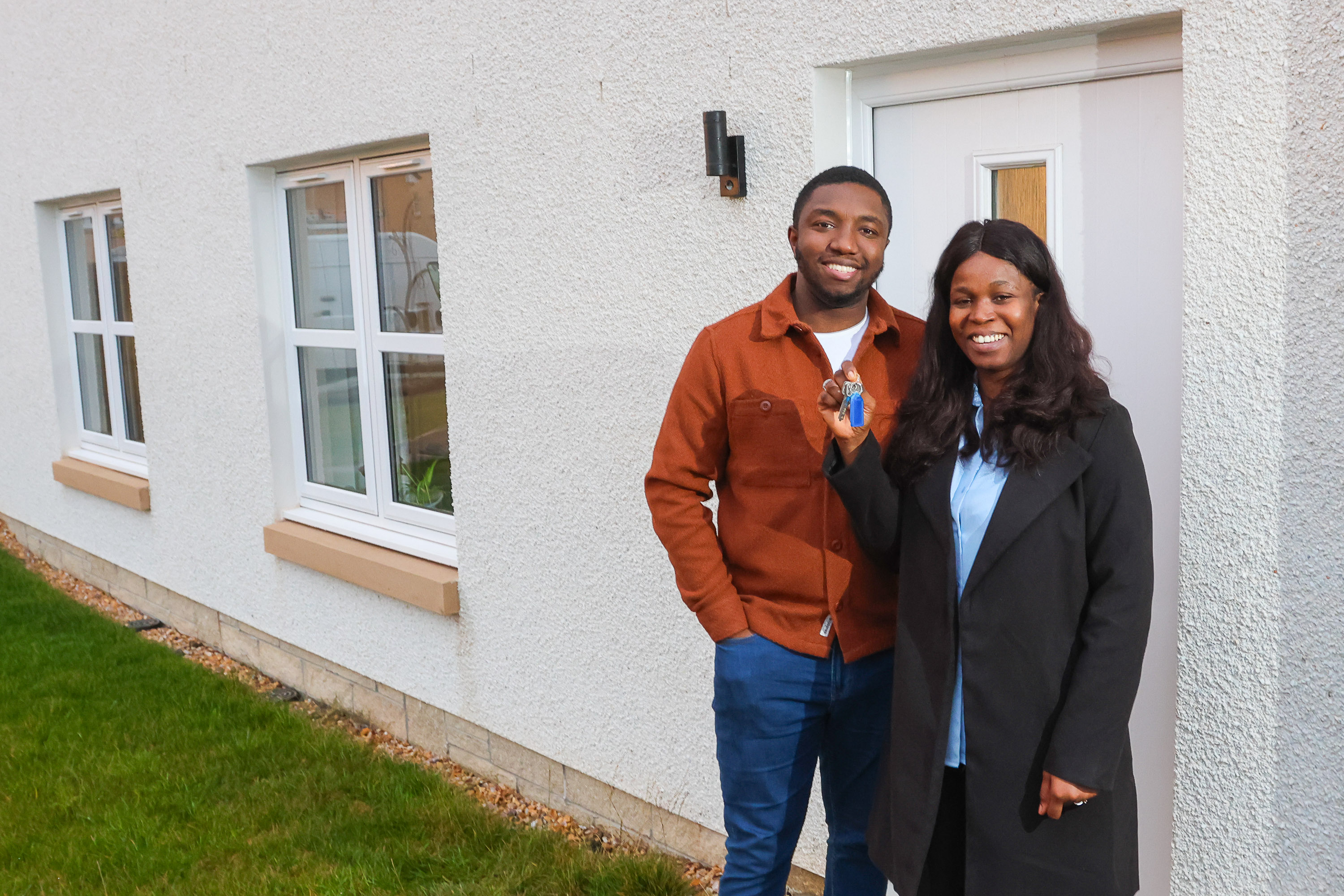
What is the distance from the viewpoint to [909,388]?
238 cm

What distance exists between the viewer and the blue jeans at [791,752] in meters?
2.56

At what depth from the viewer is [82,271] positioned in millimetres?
8227

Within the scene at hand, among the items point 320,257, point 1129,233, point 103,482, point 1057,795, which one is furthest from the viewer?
point 103,482

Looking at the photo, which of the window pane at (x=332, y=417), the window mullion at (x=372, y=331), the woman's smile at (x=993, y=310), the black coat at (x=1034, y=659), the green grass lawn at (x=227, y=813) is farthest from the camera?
the window pane at (x=332, y=417)

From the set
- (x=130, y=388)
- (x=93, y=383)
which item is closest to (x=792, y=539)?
(x=130, y=388)

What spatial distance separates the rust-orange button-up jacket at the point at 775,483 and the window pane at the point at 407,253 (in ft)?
8.00

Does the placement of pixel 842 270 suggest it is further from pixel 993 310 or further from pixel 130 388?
pixel 130 388

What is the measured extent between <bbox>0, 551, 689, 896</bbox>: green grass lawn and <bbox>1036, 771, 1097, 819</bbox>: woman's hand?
6.04 feet

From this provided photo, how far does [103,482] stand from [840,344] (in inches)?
244

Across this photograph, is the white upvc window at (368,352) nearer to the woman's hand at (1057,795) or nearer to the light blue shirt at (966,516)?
the light blue shirt at (966,516)

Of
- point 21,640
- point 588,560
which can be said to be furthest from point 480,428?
point 21,640

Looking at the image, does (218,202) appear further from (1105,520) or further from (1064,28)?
(1105,520)

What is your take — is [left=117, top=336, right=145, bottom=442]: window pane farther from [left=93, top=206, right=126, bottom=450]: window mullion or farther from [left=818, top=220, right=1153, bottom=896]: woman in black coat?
[left=818, top=220, right=1153, bottom=896]: woman in black coat

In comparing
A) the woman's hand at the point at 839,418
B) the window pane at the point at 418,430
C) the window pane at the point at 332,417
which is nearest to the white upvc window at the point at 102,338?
the window pane at the point at 332,417
